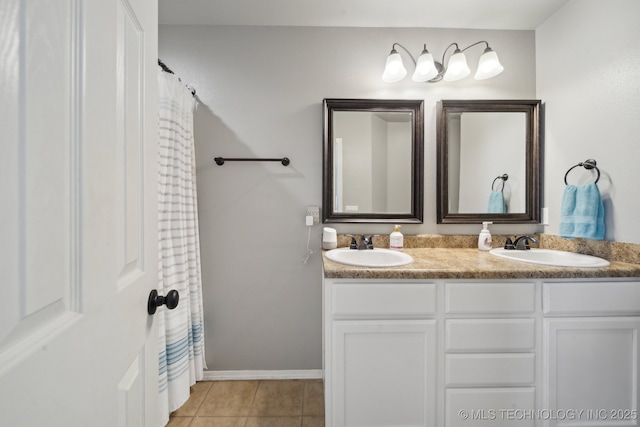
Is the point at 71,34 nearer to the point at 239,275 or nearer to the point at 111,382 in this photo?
the point at 111,382

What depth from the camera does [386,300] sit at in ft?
4.08

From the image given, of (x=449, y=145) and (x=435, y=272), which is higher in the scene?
(x=449, y=145)

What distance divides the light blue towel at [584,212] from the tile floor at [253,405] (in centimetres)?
178

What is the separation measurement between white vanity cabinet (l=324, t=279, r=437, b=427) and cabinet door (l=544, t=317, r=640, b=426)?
0.57 meters

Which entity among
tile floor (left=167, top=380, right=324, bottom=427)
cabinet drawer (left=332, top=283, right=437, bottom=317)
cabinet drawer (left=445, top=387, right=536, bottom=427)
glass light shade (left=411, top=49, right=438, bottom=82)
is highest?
glass light shade (left=411, top=49, right=438, bottom=82)

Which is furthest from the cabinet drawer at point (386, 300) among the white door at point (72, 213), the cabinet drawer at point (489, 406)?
the white door at point (72, 213)

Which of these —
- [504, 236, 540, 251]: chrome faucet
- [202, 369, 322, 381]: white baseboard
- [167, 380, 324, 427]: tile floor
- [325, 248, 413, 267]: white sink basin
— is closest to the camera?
[167, 380, 324, 427]: tile floor

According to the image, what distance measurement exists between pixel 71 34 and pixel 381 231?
1.68m

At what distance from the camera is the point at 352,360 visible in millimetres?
1251

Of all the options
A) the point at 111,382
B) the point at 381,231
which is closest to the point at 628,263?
the point at 381,231

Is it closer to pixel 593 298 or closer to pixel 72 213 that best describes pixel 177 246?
pixel 72 213

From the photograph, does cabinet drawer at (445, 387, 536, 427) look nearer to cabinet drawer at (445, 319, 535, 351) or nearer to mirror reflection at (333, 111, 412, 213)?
cabinet drawer at (445, 319, 535, 351)

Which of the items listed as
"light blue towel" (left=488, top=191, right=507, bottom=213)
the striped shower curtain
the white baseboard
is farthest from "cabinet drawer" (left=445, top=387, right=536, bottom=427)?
the striped shower curtain

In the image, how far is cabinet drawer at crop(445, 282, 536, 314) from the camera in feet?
4.08
